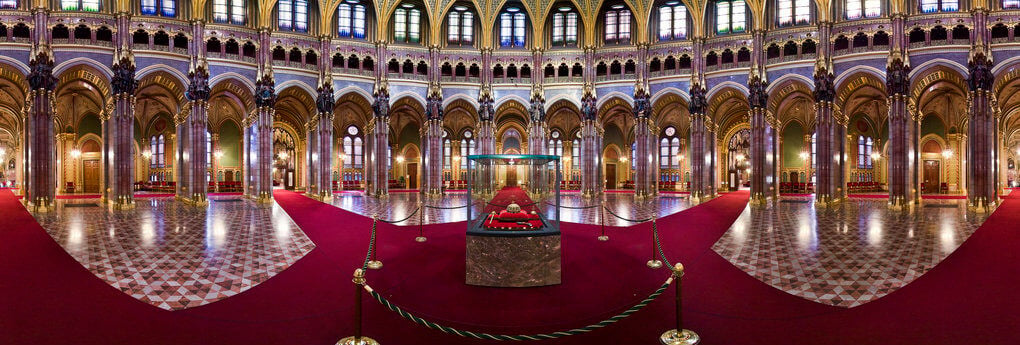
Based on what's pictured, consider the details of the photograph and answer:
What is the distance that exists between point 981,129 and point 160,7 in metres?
37.3

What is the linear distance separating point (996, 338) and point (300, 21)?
29768 mm

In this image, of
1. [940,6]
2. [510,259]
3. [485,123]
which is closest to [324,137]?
[485,123]

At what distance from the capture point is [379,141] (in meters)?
28.5

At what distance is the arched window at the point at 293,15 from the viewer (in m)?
26.1

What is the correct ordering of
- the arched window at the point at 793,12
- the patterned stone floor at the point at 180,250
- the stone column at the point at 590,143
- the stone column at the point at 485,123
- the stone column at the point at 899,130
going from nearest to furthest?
the patterned stone floor at the point at 180,250 < the stone column at the point at 899,130 < the arched window at the point at 793,12 < the stone column at the point at 590,143 < the stone column at the point at 485,123

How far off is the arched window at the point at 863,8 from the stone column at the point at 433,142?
2238cm

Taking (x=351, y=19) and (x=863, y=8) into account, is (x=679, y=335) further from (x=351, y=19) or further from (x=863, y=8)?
(x=351, y=19)

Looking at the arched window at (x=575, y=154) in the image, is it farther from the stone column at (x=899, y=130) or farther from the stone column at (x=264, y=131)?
the stone column at (x=264, y=131)

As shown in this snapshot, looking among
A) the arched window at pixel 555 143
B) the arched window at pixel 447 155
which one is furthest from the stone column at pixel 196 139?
the arched window at pixel 555 143

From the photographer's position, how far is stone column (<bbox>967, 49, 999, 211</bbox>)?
19.4 meters

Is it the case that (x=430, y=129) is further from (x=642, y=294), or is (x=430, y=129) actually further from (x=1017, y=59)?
(x=1017, y=59)

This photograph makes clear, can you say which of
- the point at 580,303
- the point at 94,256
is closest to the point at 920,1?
the point at 580,303

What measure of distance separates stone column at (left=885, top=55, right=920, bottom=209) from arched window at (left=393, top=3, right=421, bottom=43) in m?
25.3

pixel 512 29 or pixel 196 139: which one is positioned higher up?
pixel 512 29
